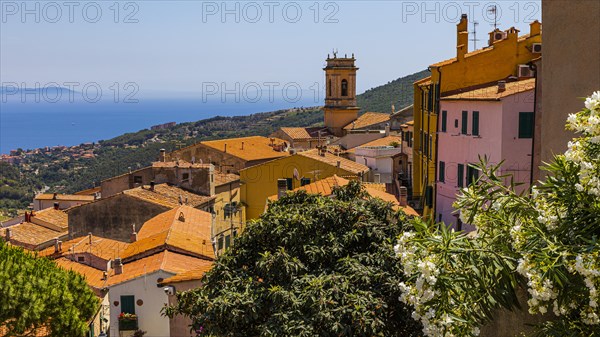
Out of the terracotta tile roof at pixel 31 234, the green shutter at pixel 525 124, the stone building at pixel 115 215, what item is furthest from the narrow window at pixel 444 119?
the terracotta tile roof at pixel 31 234

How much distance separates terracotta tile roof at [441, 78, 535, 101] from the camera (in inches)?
934

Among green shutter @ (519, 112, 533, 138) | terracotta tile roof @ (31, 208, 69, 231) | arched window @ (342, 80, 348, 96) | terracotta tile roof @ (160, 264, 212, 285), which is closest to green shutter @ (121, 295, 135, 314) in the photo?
terracotta tile roof @ (160, 264, 212, 285)

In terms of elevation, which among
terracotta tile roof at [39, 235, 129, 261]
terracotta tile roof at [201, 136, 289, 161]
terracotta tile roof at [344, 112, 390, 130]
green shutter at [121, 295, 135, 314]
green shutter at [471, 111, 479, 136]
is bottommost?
green shutter at [121, 295, 135, 314]

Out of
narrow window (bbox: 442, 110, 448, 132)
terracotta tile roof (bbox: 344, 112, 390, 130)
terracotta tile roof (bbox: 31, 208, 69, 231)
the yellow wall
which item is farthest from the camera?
terracotta tile roof (bbox: 344, 112, 390, 130)

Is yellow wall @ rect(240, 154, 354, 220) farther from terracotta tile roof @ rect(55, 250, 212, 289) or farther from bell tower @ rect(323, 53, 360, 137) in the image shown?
bell tower @ rect(323, 53, 360, 137)

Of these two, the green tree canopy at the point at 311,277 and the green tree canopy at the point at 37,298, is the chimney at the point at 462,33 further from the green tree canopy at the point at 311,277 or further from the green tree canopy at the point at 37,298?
the green tree canopy at the point at 311,277

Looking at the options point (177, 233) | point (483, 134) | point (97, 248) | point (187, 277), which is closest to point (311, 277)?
point (187, 277)

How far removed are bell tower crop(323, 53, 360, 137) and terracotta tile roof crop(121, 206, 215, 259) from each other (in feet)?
140

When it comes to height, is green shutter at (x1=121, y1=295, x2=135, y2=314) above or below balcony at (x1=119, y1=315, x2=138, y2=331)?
above

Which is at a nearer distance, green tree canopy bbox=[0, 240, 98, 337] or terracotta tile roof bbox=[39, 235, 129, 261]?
green tree canopy bbox=[0, 240, 98, 337]

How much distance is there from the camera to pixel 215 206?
147 feet

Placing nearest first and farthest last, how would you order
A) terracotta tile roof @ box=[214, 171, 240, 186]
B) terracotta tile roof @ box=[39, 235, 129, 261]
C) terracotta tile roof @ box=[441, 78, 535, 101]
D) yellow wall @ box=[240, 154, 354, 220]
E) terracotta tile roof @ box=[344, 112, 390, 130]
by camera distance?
terracotta tile roof @ box=[441, 78, 535, 101], terracotta tile roof @ box=[39, 235, 129, 261], yellow wall @ box=[240, 154, 354, 220], terracotta tile roof @ box=[214, 171, 240, 186], terracotta tile roof @ box=[344, 112, 390, 130]

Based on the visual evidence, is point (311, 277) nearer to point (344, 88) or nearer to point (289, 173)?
point (289, 173)

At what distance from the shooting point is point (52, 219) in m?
48.5
